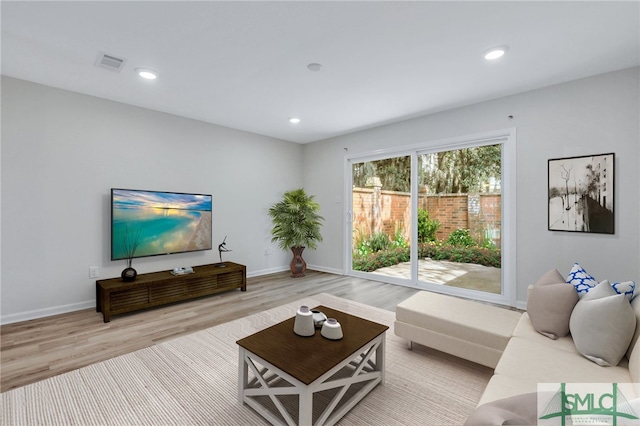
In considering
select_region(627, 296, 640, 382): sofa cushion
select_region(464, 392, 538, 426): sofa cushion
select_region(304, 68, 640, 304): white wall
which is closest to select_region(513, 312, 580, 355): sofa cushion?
select_region(627, 296, 640, 382): sofa cushion

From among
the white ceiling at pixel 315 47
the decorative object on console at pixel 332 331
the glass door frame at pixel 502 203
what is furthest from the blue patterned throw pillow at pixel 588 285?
the white ceiling at pixel 315 47

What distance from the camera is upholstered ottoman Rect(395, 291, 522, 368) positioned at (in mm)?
1960

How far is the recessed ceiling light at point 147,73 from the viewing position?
282cm

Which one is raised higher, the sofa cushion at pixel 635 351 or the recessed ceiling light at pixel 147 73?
the recessed ceiling light at pixel 147 73

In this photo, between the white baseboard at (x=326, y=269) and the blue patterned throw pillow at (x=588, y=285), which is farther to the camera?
the white baseboard at (x=326, y=269)

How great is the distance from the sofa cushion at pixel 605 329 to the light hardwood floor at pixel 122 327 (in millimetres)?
2060

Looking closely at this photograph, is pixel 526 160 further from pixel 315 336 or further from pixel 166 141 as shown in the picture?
pixel 166 141

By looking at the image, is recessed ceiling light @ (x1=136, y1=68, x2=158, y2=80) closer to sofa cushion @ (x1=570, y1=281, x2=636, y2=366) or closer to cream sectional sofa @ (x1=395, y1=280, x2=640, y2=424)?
cream sectional sofa @ (x1=395, y1=280, x2=640, y2=424)

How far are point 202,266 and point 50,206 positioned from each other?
1.86 m

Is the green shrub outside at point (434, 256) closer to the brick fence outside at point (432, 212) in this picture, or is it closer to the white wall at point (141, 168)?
the brick fence outside at point (432, 212)

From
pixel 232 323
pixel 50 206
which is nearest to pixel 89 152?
pixel 50 206

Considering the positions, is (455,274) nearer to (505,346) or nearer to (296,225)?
(505,346)

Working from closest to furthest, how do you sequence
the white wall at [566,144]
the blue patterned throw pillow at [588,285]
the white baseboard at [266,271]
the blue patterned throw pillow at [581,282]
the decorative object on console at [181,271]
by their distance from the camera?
1. the blue patterned throw pillow at [588,285]
2. the blue patterned throw pillow at [581,282]
3. the white wall at [566,144]
4. the decorative object on console at [181,271]
5. the white baseboard at [266,271]

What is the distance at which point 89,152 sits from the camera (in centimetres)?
341
